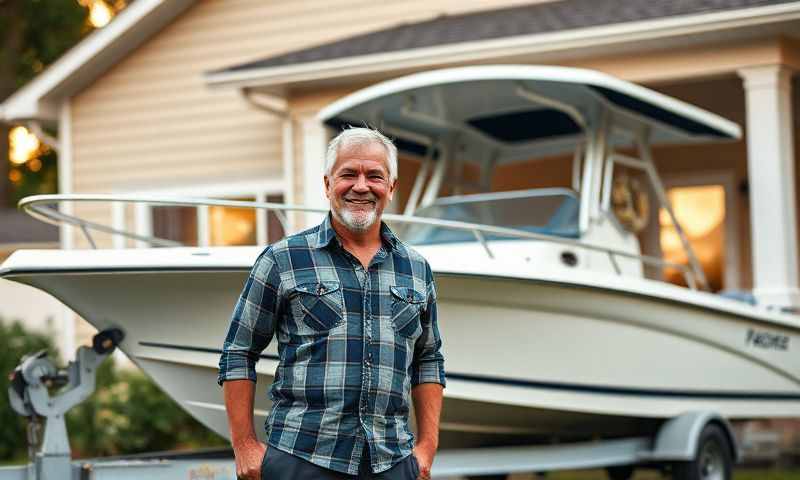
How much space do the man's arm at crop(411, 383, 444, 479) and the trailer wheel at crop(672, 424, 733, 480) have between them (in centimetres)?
401

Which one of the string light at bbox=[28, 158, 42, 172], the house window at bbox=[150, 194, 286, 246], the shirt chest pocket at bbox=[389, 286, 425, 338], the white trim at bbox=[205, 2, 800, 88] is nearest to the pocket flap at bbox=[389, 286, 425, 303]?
the shirt chest pocket at bbox=[389, 286, 425, 338]

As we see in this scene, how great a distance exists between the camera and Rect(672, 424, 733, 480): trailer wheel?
7.77m

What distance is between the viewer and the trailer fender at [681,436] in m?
7.71

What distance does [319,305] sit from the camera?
3844mm

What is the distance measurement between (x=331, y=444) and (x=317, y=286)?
0.48 metres

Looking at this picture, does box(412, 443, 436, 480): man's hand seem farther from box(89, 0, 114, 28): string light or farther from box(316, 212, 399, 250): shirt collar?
box(89, 0, 114, 28): string light

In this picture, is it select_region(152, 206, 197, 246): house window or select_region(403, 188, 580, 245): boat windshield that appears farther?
select_region(152, 206, 197, 246): house window

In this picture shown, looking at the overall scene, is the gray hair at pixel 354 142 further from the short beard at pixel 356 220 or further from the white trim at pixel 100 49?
the white trim at pixel 100 49

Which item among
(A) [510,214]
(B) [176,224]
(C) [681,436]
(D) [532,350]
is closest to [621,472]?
(C) [681,436]

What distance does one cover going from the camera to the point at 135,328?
6.50 meters

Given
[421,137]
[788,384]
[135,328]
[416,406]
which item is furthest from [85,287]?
[788,384]

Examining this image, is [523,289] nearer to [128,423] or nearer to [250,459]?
[250,459]

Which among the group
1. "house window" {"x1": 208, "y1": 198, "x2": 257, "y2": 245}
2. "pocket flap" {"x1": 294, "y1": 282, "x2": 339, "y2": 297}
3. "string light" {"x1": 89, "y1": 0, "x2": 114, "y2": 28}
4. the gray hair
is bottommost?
"pocket flap" {"x1": 294, "y1": 282, "x2": 339, "y2": 297}

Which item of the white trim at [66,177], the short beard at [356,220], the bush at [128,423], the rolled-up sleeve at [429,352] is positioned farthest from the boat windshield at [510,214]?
the white trim at [66,177]
